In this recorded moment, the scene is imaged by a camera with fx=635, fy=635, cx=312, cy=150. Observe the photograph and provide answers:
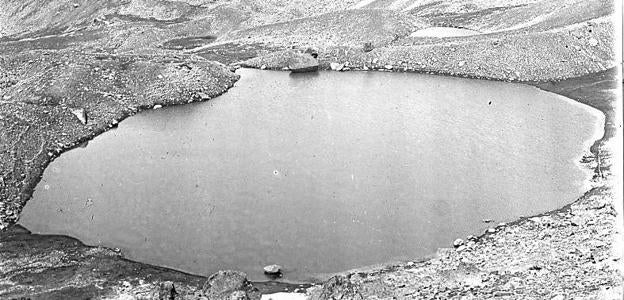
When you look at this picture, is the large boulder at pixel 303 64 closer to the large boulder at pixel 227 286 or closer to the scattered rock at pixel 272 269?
the scattered rock at pixel 272 269

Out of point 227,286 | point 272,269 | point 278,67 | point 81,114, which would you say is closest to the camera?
point 227,286

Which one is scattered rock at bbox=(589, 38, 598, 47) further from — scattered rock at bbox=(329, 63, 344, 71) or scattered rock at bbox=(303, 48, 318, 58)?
scattered rock at bbox=(303, 48, 318, 58)

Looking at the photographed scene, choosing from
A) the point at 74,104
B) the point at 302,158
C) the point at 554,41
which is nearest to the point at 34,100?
the point at 74,104

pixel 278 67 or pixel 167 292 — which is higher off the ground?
pixel 278 67

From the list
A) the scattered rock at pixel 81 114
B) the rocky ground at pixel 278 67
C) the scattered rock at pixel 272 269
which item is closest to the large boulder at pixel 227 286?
the rocky ground at pixel 278 67

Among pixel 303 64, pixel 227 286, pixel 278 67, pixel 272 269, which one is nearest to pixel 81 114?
pixel 278 67

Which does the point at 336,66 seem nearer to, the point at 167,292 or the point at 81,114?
the point at 81,114
